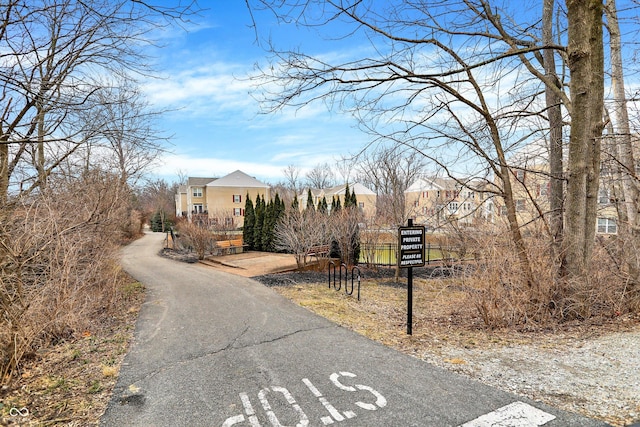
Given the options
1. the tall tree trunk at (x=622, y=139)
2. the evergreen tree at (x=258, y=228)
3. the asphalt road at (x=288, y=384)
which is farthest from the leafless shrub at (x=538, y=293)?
the evergreen tree at (x=258, y=228)

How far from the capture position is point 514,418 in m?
2.79

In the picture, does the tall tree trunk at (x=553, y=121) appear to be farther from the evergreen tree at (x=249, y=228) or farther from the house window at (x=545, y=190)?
the evergreen tree at (x=249, y=228)

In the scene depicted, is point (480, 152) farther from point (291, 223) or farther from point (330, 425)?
point (291, 223)

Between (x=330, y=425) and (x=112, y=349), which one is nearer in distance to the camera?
(x=330, y=425)

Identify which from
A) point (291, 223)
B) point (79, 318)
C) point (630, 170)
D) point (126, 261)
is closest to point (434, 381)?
point (79, 318)

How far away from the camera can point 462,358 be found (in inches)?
165

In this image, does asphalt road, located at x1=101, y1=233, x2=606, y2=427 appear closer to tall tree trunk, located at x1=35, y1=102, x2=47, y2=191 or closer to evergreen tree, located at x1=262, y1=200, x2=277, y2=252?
tall tree trunk, located at x1=35, y1=102, x2=47, y2=191

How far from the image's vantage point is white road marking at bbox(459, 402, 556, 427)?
2.71m

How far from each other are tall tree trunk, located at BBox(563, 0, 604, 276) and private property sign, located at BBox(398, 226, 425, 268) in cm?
250

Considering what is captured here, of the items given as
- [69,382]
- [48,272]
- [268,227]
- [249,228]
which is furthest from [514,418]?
[249,228]

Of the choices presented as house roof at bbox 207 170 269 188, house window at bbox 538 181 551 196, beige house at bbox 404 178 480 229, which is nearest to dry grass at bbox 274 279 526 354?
beige house at bbox 404 178 480 229

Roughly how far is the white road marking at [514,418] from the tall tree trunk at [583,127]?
3623mm

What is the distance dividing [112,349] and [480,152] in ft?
22.2

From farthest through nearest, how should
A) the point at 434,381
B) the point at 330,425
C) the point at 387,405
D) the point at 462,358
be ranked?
the point at 462,358 < the point at 434,381 < the point at 387,405 < the point at 330,425
